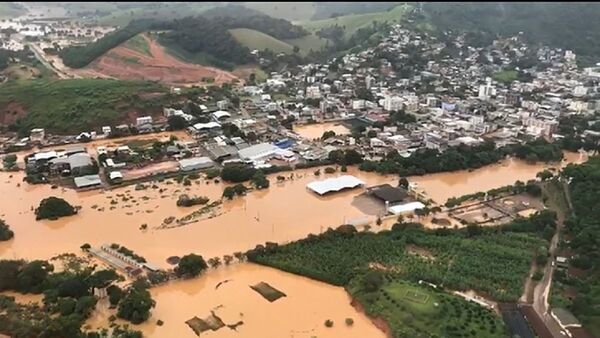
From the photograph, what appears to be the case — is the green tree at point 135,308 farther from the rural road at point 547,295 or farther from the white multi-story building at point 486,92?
the white multi-story building at point 486,92

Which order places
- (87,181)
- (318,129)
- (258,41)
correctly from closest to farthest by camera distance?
(87,181), (318,129), (258,41)

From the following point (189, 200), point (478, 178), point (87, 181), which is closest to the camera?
point (189, 200)

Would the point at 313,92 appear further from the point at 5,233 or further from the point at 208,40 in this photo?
the point at 5,233

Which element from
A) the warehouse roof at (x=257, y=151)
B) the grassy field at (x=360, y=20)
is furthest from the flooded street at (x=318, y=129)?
the grassy field at (x=360, y=20)

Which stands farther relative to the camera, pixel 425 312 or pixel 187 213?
pixel 187 213

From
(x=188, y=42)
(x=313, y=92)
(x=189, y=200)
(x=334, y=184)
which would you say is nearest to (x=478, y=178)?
(x=334, y=184)

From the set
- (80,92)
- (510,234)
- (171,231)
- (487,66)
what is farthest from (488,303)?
(487,66)
